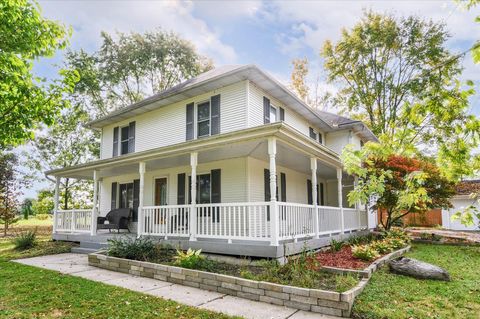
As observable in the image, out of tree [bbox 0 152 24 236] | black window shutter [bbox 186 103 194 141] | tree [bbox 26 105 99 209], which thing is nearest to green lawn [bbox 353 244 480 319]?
black window shutter [bbox 186 103 194 141]

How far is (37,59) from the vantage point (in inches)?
328

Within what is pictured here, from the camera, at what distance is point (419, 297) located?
525 cm

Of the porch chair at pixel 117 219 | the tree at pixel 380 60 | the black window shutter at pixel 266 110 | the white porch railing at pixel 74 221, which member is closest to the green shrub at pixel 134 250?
the porch chair at pixel 117 219

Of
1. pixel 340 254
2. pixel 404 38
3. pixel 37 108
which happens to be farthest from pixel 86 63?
pixel 404 38

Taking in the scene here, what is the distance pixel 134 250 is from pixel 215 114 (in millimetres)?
5388

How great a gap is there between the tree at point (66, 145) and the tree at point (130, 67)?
69.9 inches

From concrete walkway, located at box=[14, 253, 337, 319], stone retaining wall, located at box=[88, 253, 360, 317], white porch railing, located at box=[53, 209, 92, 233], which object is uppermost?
white porch railing, located at box=[53, 209, 92, 233]

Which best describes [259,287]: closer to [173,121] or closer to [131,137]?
[173,121]

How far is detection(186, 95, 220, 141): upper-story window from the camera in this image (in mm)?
10984

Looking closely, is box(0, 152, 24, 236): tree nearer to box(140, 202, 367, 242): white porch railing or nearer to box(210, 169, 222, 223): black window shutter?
box(140, 202, 367, 242): white porch railing

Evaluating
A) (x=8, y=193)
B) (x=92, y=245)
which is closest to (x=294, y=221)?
(x=92, y=245)

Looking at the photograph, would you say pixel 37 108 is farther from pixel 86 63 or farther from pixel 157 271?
pixel 86 63

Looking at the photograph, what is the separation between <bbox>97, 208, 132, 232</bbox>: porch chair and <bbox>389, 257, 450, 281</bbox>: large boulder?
9.66 m

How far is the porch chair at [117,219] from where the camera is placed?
11.9 meters
